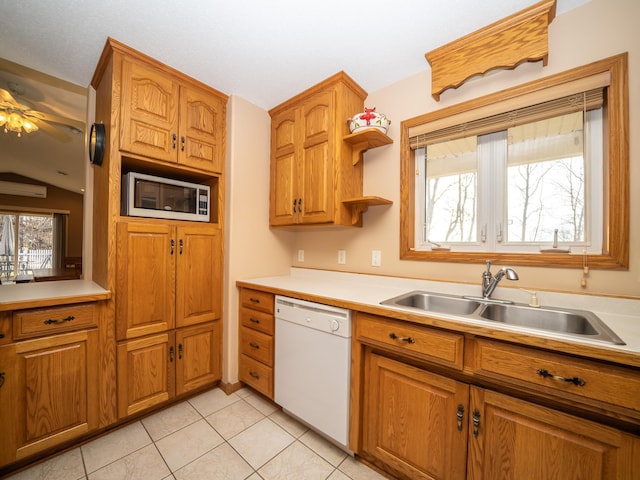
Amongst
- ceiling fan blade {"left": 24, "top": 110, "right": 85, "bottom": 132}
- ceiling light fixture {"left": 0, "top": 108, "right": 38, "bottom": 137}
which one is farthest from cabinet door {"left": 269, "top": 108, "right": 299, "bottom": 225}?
ceiling light fixture {"left": 0, "top": 108, "right": 38, "bottom": 137}

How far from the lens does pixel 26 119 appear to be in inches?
90.4

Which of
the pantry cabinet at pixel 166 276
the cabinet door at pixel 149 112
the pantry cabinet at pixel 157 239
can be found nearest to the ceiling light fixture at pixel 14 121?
the pantry cabinet at pixel 157 239

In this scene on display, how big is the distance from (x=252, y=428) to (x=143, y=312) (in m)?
1.03

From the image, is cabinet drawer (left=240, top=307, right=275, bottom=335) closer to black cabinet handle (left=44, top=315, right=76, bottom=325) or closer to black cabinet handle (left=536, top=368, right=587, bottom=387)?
black cabinet handle (left=44, top=315, right=76, bottom=325)

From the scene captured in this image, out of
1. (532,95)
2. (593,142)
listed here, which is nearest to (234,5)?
(532,95)

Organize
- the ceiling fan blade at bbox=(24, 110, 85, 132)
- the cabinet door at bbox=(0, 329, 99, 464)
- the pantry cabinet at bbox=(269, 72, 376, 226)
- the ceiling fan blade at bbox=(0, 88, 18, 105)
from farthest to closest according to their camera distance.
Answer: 1. the ceiling fan blade at bbox=(24, 110, 85, 132)
2. the ceiling fan blade at bbox=(0, 88, 18, 105)
3. the pantry cabinet at bbox=(269, 72, 376, 226)
4. the cabinet door at bbox=(0, 329, 99, 464)

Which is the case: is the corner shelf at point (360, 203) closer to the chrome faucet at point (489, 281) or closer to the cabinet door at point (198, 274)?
the chrome faucet at point (489, 281)

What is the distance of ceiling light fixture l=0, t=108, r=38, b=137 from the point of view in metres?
2.13

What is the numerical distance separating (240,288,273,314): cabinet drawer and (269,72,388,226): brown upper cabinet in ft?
1.99

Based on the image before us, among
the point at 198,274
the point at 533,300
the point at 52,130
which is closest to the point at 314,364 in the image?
the point at 198,274

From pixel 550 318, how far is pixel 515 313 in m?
0.13

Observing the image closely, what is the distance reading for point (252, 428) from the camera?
1.60 m

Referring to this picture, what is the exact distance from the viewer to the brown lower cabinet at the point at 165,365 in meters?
1.57

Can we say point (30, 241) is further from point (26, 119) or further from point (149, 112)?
point (149, 112)
